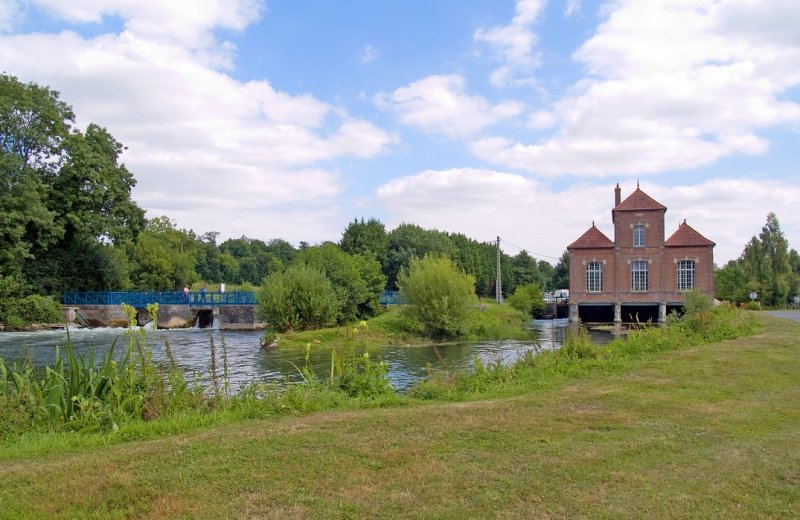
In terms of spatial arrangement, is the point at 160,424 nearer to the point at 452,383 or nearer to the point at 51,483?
the point at 51,483

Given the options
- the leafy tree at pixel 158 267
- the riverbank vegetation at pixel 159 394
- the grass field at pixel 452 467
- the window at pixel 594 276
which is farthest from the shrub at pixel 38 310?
the window at pixel 594 276

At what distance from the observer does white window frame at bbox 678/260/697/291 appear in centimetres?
4750

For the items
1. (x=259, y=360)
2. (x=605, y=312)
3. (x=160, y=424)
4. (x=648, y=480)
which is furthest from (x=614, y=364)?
(x=605, y=312)

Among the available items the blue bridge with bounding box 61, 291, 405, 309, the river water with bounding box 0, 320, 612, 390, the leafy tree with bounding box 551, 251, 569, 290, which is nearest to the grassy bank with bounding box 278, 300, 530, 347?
the river water with bounding box 0, 320, 612, 390

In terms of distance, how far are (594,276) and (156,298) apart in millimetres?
37084

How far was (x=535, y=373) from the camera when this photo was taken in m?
11.5

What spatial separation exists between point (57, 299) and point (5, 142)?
11936 mm

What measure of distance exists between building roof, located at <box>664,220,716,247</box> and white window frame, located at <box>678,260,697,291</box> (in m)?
1.47

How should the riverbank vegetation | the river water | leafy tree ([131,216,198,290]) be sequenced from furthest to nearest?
1. leafy tree ([131,216,198,290])
2. the river water
3. the riverbank vegetation

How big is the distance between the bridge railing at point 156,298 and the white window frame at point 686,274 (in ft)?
113

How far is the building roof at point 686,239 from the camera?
47500 millimetres

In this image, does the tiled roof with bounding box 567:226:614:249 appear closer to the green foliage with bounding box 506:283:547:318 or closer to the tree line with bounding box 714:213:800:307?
the green foliage with bounding box 506:283:547:318

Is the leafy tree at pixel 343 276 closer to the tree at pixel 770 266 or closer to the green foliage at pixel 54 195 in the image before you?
the green foliage at pixel 54 195

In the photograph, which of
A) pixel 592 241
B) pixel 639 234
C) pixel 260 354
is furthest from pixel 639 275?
pixel 260 354
